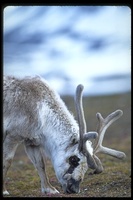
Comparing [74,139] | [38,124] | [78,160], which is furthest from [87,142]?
[38,124]

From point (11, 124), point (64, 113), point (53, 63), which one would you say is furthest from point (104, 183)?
point (53, 63)

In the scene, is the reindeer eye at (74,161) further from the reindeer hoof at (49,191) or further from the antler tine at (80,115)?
the reindeer hoof at (49,191)

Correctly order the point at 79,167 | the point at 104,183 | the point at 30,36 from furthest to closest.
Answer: the point at 30,36 < the point at 104,183 < the point at 79,167

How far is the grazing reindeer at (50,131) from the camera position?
1009 centimetres

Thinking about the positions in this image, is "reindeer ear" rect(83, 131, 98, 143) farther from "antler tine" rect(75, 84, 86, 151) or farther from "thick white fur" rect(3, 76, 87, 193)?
"thick white fur" rect(3, 76, 87, 193)

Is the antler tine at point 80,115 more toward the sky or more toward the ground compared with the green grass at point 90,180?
more toward the sky

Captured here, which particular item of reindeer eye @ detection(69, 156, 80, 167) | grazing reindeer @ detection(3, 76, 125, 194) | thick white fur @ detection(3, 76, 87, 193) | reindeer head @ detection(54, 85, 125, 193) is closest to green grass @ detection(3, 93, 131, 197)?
reindeer head @ detection(54, 85, 125, 193)

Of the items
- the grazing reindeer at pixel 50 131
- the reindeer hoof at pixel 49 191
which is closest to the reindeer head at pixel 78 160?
the grazing reindeer at pixel 50 131

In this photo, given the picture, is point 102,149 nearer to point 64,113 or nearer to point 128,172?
point 64,113

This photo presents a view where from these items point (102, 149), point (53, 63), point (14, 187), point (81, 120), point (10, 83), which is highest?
point (53, 63)

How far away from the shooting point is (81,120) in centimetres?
1019

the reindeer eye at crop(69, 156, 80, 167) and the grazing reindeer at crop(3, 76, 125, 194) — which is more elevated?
the grazing reindeer at crop(3, 76, 125, 194)

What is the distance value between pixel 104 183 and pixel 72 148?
7.01 feet

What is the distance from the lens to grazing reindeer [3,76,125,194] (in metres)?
10.1
